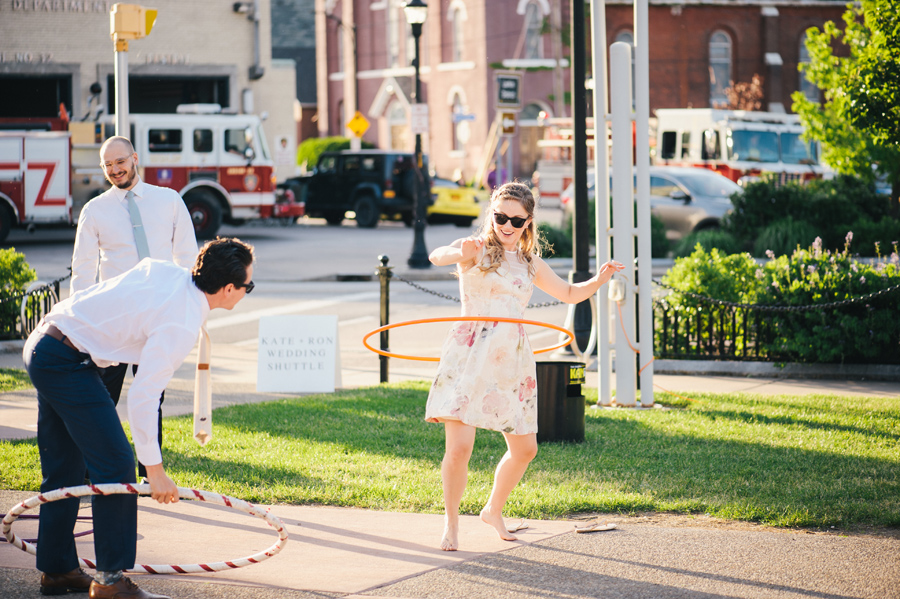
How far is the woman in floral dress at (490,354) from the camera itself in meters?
5.12

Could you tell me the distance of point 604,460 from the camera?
7.09 meters

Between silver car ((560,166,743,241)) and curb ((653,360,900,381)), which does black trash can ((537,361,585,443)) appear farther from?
silver car ((560,166,743,241))

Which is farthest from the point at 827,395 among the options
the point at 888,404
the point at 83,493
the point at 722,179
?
the point at 722,179

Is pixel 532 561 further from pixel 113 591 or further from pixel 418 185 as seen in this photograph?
pixel 418 185

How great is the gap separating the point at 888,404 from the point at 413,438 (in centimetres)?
401

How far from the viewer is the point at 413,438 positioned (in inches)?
307

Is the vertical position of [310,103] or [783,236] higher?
[310,103]

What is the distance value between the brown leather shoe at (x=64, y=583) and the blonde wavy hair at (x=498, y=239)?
89.5 inches

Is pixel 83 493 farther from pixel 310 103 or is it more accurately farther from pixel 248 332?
pixel 310 103

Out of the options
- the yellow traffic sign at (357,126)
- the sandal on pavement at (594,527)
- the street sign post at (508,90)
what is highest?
the yellow traffic sign at (357,126)

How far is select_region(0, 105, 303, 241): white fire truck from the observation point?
23406 millimetres

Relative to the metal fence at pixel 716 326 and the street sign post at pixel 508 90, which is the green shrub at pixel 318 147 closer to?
the street sign post at pixel 508 90

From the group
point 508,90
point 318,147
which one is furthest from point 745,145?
point 318,147

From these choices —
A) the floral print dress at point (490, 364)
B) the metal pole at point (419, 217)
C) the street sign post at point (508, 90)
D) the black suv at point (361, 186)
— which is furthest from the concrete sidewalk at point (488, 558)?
the black suv at point (361, 186)
